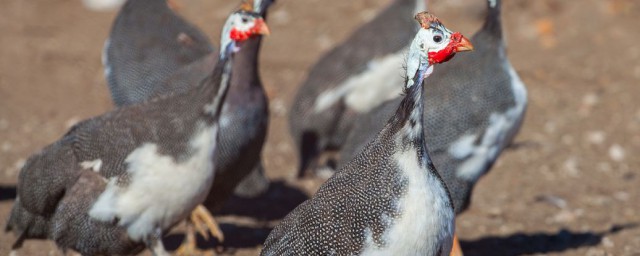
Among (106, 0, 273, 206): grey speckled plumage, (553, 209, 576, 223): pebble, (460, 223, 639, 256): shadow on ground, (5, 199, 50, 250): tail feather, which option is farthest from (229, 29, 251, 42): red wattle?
(553, 209, 576, 223): pebble

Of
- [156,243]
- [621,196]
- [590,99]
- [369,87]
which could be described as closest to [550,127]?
[590,99]

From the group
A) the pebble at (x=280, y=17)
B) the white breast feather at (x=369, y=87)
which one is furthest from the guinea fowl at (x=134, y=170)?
the pebble at (x=280, y=17)

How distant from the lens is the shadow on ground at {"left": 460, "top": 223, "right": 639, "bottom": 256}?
6105mm

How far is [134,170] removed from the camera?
5.08 m

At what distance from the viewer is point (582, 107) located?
900 cm

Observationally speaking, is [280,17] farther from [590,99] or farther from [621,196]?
[621,196]

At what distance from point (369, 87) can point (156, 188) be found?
248 centimetres

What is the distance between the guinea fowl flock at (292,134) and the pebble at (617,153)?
1.77m

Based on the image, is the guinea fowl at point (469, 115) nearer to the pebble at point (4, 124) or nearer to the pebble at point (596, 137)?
the pebble at point (596, 137)

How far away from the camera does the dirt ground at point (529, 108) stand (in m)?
6.61

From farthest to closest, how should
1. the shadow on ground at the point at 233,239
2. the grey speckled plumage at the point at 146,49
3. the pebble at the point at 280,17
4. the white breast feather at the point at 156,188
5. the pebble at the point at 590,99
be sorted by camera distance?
the pebble at the point at 280,17
the pebble at the point at 590,99
the grey speckled plumage at the point at 146,49
the shadow on ground at the point at 233,239
the white breast feather at the point at 156,188

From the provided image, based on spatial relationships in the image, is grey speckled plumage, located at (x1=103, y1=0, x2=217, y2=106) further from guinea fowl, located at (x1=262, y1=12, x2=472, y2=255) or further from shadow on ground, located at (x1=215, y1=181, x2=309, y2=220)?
guinea fowl, located at (x1=262, y1=12, x2=472, y2=255)

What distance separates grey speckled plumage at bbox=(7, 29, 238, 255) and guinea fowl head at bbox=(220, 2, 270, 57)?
0.48ft

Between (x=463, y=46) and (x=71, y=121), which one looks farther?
(x=71, y=121)
